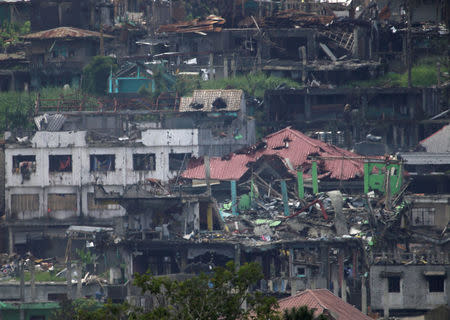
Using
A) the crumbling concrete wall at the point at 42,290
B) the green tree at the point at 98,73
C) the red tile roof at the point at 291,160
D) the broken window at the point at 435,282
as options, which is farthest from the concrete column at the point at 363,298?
the green tree at the point at 98,73

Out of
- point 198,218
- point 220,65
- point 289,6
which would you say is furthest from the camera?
point 289,6

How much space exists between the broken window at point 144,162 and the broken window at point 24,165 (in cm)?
505

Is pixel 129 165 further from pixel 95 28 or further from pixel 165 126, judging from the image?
pixel 95 28

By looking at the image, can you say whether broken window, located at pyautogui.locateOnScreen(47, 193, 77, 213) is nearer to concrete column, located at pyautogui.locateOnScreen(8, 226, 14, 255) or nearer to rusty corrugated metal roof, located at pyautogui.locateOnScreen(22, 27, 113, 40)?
concrete column, located at pyautogui.locateOnScreen(8, 226, 14, 255)

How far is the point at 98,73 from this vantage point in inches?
2473

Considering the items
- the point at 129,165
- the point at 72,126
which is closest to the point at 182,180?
the point at 129,165

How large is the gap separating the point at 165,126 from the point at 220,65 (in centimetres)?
760

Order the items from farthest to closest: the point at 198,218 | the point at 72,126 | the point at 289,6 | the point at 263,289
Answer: the point at 289,6, the point at 72,126, the point at 198,218, the point at 263,289

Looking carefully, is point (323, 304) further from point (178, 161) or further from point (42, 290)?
point (178, 161)

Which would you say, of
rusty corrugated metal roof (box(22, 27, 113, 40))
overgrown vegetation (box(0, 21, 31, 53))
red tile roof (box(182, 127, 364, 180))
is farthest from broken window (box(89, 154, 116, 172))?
overgrown vegetation (box(0, 21, 31, 53))

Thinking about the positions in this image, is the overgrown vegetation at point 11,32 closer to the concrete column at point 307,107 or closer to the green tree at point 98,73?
the green tree at point 98,73

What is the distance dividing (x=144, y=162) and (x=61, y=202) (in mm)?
4577

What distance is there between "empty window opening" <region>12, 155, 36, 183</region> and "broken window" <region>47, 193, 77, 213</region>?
1.53 metres

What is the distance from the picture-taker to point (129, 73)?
6297 cm
